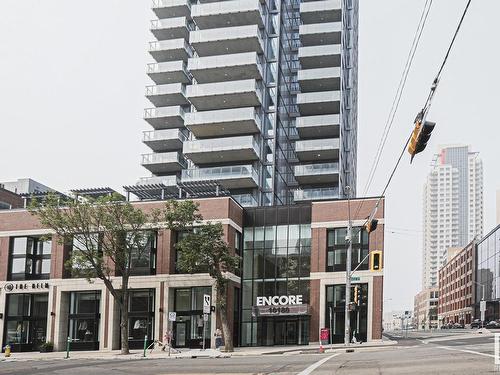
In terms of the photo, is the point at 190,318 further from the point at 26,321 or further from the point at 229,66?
the point at 229,66

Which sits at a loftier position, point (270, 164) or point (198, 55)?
point (198, 55)

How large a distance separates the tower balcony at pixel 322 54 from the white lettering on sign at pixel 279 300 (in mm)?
41961

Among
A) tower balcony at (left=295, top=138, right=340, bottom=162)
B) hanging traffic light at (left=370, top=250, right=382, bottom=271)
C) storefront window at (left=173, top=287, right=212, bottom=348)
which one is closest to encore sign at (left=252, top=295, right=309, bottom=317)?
storefront window at (left=173, top=287, right=212, bottom=348)

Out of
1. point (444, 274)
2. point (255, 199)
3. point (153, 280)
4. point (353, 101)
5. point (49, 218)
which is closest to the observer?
point (49, 218)

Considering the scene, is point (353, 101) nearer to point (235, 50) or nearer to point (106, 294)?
point (235, 50)

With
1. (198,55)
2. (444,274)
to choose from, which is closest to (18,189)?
(198,55)

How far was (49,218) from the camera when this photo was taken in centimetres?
4744

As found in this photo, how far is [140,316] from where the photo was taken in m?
54.1

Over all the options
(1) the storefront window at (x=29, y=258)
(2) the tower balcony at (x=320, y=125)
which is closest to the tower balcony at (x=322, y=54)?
(2) the tower balcony at (x=320, y=125)

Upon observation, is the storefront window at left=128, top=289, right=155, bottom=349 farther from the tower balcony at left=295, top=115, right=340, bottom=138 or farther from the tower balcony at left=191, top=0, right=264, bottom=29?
the tower balcony at left=191, top=0, right=264, bottom=29

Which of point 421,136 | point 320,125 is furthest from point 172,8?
point 421,136

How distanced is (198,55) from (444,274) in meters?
116

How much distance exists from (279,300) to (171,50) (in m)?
47.5

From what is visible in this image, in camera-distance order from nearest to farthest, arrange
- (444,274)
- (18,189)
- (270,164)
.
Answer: (270,164), (18,189), (444,274)
